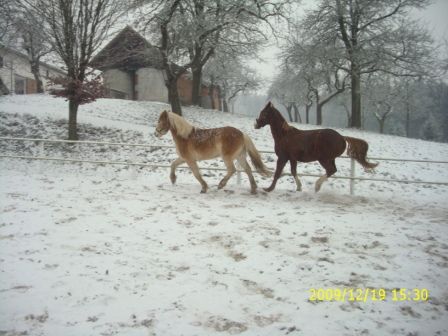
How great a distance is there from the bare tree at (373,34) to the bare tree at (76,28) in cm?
1314

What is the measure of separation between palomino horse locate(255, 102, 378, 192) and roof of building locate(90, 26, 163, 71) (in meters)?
8.99

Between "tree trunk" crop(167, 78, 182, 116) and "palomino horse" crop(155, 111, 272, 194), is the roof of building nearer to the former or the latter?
"tree trunk" crop(167, 78, 182, 116)

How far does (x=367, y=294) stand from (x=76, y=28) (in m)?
12.7

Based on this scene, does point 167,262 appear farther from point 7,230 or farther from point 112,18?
point 112,18

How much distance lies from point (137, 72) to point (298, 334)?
27708mm

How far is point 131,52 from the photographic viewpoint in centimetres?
1587

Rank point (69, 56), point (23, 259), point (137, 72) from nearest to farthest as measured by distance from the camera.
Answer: point (23, 259), point (69, 56), point (137, 72)

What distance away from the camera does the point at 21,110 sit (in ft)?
53.6

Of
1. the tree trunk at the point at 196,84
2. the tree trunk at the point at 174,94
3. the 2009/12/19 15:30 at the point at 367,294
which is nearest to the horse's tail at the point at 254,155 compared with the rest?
the 2009/12/19 15:30 at the point at 367,294

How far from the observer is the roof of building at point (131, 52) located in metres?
15.4

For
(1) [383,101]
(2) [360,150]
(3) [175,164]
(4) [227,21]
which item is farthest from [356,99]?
(1) [383,101]

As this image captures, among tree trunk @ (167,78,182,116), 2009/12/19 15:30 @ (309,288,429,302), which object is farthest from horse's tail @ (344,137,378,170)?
tree trunk @ (167,78,182,116)

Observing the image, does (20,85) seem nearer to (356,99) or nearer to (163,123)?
(356,99)

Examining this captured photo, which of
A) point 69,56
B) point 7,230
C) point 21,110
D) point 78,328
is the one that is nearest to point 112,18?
point 69,56
